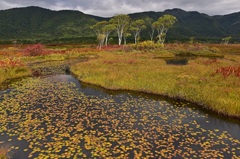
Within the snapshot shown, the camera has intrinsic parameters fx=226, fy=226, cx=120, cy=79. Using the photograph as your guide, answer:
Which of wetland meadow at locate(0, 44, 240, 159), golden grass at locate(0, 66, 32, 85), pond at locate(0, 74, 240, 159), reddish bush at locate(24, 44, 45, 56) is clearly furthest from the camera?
reddish bush at locate(24, 44, 45, 56)

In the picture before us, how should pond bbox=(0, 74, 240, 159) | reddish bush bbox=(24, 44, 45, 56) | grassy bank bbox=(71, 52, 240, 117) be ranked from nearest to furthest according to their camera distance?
pond bbox=(0, 74, 240, 159) → grassy bank bbox=(71, 52, 240, 117) → reddish bush bbox=(24, 44, 45, 56)

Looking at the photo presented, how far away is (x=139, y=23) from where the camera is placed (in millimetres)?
110938

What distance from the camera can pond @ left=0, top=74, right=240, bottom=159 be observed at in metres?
11.1

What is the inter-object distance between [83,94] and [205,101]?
442 inches

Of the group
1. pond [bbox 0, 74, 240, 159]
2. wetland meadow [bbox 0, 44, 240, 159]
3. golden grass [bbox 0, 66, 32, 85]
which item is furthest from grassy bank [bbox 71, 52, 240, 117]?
golden grass [bbox 0, 66, 32, 85]

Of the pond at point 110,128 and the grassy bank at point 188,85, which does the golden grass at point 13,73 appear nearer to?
the grassy bank at point 188,85

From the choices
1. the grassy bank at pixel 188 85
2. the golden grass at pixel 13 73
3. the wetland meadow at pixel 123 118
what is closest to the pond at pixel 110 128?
the wetland meadow at pixel 123 118

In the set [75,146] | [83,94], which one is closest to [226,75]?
[83,94]

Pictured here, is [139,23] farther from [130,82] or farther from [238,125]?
→ [238,125]

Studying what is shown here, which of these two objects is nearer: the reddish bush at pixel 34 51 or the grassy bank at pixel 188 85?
the grassy bank at pixel 188 85

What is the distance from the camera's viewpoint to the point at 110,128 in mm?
13977

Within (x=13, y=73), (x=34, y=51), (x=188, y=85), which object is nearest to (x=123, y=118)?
(x=188, y=85)

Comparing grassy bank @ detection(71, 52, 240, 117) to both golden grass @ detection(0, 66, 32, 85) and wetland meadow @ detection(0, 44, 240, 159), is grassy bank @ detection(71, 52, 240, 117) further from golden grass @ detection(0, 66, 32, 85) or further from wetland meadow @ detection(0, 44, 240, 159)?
golden grass @ detection(0, 66, 32, 85)

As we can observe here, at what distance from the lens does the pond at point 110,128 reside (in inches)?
436
